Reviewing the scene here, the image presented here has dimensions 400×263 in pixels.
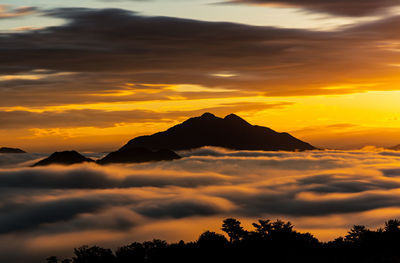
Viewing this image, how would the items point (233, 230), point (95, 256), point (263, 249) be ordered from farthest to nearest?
1. point (233, 230)
2. point (95, 256)
3. point (263, 249)

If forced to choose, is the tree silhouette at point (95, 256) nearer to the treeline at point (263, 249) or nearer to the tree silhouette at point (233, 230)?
the treeline at point (263, 249)

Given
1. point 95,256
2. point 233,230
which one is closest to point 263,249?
point 233,230

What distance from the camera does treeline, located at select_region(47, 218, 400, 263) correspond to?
418 ft

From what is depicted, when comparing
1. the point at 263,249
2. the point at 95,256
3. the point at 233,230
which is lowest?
the point at 95,256

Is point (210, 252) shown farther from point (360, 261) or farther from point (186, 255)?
point (360, 261)

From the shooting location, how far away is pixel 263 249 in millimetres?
135125

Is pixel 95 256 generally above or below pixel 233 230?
below

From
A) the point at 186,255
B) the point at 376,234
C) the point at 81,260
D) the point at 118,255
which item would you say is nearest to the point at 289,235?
the point at 376,234

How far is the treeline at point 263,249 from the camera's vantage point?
127 meters

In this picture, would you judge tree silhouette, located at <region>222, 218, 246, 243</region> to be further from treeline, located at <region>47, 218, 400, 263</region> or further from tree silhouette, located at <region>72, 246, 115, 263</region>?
tree silhouette, located at <region>72, 246, 115, 263</region>

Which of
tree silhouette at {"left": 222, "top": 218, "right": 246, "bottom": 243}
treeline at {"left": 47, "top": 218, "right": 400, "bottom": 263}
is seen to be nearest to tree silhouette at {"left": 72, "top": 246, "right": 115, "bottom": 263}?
treeline at {"left": 47, "top": 218, "right": 400, "bottom": 263}

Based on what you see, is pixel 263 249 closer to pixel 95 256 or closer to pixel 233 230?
pixel 233 230

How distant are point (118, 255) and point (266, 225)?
133ft

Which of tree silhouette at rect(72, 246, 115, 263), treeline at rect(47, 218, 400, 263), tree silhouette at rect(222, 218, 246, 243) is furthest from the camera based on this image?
tree silhouette at rect(222, 218, 246, 243)
